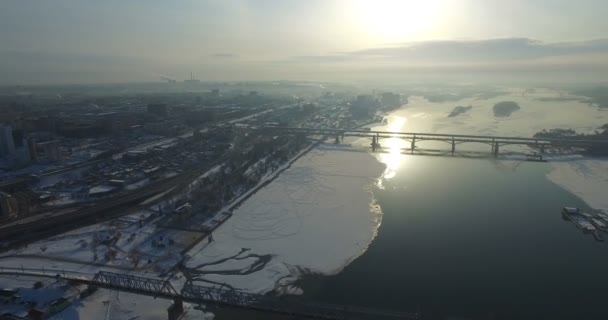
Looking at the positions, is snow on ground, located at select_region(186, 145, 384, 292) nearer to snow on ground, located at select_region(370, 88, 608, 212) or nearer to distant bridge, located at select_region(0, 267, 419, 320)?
distant bridge, located at select_region(0, 267, 419, 320)

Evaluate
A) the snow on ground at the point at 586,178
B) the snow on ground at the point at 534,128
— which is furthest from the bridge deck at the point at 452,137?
the snow on ground at the point at 586,178

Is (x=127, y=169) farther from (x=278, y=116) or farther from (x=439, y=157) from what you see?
(x=278, y=116)

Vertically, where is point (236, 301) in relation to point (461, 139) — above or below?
below

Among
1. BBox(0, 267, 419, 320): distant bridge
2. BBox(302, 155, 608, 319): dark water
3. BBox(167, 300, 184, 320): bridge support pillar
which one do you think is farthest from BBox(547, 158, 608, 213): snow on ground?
BBox(167, 300, 184, 320): bridge support pillar

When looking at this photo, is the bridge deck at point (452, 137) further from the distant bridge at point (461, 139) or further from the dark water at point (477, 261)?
the dark water at point (477, 261)

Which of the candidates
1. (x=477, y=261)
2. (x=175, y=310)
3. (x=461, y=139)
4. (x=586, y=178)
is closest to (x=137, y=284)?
(x=175, y=310)

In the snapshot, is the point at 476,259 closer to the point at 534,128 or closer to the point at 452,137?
the point at 452,137
